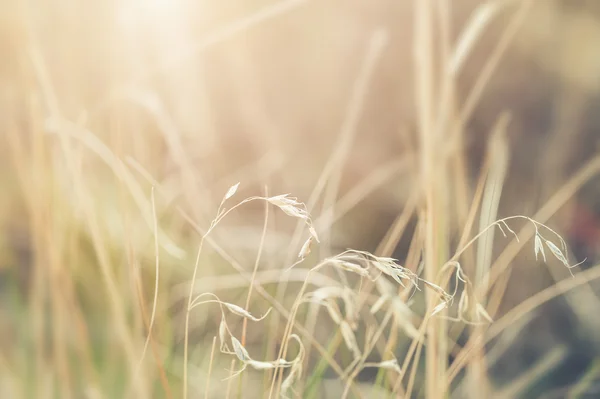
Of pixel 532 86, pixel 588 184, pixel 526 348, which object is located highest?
pixel 532 86

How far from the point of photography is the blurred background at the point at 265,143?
52 centimetres

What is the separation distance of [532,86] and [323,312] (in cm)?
34

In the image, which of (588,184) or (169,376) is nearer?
(169,376)

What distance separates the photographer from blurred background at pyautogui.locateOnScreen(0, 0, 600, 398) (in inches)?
20.5

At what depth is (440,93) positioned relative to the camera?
0.54 m

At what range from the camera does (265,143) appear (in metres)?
0.62

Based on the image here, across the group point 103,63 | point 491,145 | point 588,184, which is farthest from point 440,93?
point 103,63

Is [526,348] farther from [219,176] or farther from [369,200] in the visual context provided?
[219,176]

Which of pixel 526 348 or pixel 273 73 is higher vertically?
pixel 273 73

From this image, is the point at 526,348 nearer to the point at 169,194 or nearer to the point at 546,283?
the point at 546,283

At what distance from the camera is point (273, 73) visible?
0.62m

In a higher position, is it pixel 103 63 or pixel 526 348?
pixel 103 63

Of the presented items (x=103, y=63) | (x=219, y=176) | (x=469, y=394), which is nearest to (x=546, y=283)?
(x=469, y=394)

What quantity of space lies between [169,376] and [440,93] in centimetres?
36
